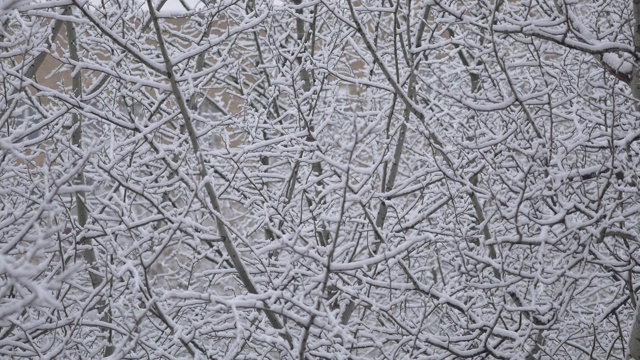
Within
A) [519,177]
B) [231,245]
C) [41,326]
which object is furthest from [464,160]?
[41,326]


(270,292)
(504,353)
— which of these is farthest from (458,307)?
(270,292)

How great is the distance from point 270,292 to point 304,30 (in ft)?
15.2

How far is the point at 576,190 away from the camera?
177 inches

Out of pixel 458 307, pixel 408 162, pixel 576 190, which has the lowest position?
pixel 408 162

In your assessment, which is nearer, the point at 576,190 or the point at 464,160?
the point at 576,190

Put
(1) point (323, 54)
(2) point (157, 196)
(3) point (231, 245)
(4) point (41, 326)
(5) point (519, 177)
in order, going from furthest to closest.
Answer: (1) point (323, 54) → (2) point (157, 196) → (5) point (519, 177) → (3) point (231, 245) → (4) point (41, 326)

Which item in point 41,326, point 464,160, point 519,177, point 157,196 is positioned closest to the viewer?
point 41,326

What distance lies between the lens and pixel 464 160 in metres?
5.34

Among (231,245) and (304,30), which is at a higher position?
(304,30)

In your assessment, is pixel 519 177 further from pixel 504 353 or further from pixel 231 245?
pixel 231 245

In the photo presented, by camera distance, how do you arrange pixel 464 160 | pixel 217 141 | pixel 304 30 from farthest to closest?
pixel 217 141, pixel 304 30, pixel 464 160

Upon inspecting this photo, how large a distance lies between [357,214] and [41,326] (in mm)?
3105

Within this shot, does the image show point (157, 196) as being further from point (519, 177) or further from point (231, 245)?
point (519, 177)

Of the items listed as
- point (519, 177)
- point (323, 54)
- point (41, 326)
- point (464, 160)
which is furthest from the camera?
point (323, 54)
